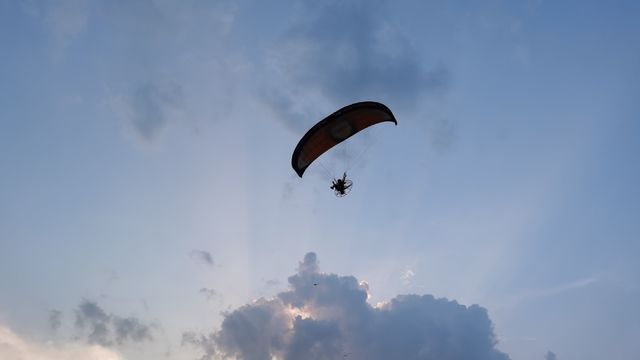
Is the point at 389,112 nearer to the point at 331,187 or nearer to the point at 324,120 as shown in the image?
the point at 324,120

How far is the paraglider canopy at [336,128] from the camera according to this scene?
115 ft

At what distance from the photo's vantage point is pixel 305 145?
37031 millimetres

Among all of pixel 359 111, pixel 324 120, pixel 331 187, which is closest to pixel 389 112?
pixel 359 111

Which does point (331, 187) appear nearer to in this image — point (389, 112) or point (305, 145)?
point (305, 145)

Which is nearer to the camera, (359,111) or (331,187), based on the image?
(359,111)

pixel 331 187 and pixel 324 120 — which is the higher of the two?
pixel 324 120

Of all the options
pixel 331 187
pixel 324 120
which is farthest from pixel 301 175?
pixel 324 120

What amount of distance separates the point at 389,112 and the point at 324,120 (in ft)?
16.0

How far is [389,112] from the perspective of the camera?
115 feet

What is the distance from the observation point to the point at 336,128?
120 feet

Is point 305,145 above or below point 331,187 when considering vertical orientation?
above

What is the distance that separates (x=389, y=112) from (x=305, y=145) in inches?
274

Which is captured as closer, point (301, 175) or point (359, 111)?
point (359, 111)

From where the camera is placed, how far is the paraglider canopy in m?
35.1
